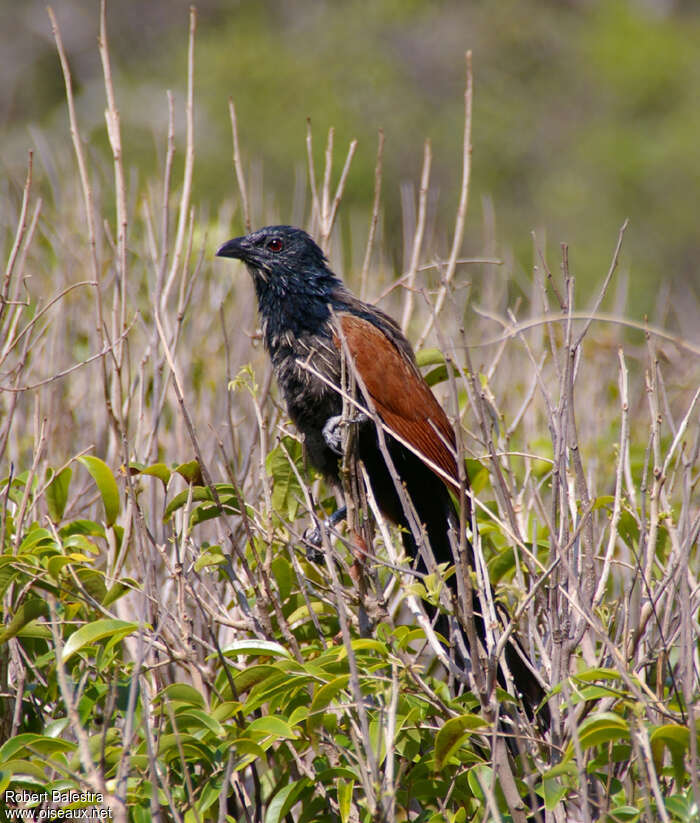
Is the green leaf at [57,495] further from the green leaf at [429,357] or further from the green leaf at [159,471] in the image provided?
the green leaf at [429,357]

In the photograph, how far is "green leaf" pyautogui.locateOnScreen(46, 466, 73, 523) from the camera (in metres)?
2.33

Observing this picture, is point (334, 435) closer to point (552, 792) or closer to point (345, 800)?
point (345, 800)

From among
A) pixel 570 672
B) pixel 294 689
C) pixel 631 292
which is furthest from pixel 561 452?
pixel 631 292

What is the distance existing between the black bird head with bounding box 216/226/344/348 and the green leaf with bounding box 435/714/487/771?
1.57 m

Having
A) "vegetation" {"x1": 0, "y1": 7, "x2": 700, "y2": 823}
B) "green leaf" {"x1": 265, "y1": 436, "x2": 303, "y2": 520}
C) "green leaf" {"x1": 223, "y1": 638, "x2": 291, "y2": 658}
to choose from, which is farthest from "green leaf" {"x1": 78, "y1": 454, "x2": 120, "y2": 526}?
"green leaf" {"x1": 223, "y1": 638, "x2": 291, "y2": 658}

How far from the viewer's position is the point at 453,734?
1.77 metres

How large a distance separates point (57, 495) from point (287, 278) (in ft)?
3.79

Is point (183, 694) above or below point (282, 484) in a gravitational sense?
below

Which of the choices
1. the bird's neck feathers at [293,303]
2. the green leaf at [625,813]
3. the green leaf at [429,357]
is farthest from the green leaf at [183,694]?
the bird's neck feathers at [293,303]

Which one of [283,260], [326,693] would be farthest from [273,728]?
[283,260]

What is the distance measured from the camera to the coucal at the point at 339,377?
2.86 m

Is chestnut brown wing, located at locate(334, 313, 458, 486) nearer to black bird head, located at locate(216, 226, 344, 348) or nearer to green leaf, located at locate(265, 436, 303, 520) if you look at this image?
black bird head, located at locate(216, 226, 344, 348)

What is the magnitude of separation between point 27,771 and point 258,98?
1404 centimetres

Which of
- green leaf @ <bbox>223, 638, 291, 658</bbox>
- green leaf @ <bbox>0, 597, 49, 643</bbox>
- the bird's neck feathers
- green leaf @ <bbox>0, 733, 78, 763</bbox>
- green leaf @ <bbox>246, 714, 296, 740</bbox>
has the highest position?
the bird's neck feathers
